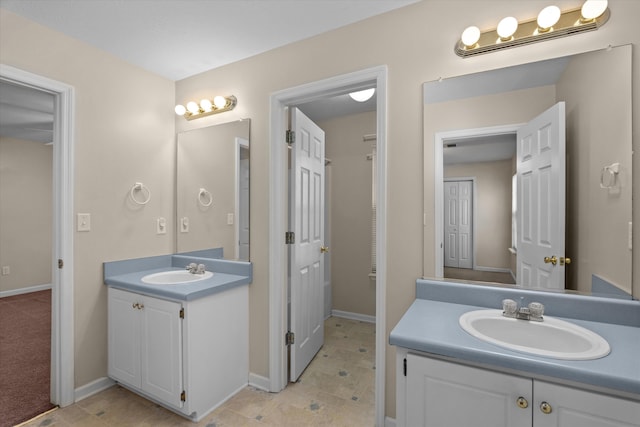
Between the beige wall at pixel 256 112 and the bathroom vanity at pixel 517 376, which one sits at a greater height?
the beige wall at pixel 256 112

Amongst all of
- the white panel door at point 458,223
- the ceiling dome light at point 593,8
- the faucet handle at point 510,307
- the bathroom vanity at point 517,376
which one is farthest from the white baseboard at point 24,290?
the ceiling dome light at point 593,8

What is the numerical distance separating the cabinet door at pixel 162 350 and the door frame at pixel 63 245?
518 millimetres

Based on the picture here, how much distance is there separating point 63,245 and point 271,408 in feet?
5.61

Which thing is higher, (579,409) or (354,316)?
(579,409)

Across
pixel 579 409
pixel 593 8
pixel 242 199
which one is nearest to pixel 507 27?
pixel 593 8

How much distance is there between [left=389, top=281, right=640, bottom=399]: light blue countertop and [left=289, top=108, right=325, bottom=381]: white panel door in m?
1.07

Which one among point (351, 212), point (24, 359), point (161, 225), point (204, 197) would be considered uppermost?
point (204, 197)

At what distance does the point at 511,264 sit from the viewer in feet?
4.88

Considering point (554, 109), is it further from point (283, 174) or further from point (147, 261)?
point (147, 261)

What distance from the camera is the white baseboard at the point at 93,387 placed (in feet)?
6.54

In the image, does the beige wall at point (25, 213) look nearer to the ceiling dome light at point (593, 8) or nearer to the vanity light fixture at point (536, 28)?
the vanity light fixture at point (536, 28)

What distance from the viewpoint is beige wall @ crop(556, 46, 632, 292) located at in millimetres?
1231

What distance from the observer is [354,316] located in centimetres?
353

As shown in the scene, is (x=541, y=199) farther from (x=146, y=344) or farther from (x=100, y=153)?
(x=100, y=153)
